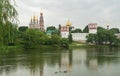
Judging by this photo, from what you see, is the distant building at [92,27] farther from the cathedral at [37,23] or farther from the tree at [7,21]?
the tree at [7,21]

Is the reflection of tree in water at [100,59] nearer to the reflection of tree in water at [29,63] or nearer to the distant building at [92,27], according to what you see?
the reflection of tree in water at [29,63]

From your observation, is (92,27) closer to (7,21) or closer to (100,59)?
(100,59)

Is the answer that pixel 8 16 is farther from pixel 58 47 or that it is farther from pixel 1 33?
pixel 58 47

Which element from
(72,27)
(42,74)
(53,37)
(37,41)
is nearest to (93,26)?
(72,27)

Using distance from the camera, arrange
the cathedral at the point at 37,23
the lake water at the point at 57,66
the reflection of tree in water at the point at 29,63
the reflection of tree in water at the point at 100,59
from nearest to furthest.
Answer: the lake water at the point at 57,66 → the reflection of tree in water at the point at 29,63 → the reflection of tree in water at the point at 100,59 → the cathedral at the point at 37,23

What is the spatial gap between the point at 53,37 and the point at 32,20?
46.4 meters

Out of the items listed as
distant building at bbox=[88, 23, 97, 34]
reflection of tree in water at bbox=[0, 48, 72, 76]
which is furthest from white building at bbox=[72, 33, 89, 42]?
reflection of tree in water at bbox=[0, 48, 72, 76]

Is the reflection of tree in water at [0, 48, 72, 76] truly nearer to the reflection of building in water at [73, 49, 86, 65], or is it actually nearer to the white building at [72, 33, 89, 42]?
the reflection of building in water at [73, 49, 86, 65]

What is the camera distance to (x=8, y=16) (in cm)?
1476

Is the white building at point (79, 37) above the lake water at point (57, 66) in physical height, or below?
above

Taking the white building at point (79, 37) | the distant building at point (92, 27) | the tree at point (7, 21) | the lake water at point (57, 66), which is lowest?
the lake water at point (57, 66)

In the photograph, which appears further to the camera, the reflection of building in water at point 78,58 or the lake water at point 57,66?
the reflection of building in water at point 78,58

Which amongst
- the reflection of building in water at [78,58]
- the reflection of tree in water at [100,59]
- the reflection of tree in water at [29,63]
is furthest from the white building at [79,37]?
the reflection of tree in water at [29,63]

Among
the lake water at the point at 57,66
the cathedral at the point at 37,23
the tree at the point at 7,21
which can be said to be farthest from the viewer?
the cathedral at the point at 37,23
